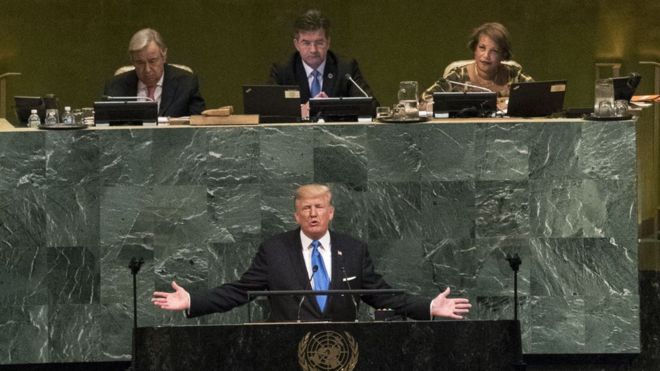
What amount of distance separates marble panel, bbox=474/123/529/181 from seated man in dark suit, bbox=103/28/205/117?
196 cm

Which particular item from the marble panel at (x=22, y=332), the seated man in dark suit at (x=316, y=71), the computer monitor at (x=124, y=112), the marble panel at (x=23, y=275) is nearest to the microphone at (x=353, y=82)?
the seated man in dark suit at (x=316, y=71)

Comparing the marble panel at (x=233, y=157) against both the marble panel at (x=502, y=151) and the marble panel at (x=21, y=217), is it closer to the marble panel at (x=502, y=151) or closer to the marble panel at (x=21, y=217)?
the marble panel at (x=21, y=217)

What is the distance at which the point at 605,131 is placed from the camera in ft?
24.9

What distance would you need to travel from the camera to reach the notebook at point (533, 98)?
26.2 feet

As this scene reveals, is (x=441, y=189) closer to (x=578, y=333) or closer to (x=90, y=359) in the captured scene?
(x=578, y=333)

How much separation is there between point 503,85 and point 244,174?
216 cm

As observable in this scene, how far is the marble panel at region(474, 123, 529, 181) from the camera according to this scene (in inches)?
301

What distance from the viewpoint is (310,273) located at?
6.98 metres

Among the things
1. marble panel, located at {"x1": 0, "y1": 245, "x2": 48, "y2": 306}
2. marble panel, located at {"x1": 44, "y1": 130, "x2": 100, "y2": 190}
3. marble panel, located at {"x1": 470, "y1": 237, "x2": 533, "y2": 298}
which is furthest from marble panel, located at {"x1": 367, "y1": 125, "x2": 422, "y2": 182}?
marble panel, located at {"x1": 0, "y1": 245, "x2": 48, "y2": 306}

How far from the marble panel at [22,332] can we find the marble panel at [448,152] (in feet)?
6.67

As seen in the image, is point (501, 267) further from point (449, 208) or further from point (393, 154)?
point (393, 154)

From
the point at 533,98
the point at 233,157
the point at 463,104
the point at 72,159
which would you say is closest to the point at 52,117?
the point at 72,159

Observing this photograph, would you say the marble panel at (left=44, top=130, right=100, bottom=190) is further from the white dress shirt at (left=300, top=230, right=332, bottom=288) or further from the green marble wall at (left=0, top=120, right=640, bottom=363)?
the white dress shirt at (left=300, top=230, right=332, bottom=288)

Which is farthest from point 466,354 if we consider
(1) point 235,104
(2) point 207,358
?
(1) point 235,104
